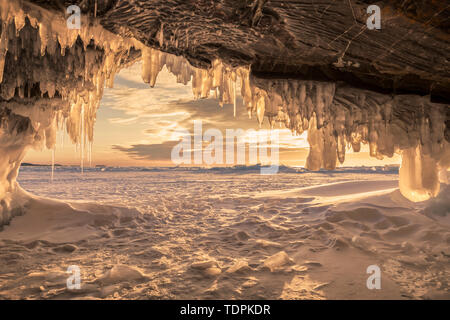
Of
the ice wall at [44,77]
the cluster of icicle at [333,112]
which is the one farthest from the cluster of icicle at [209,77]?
the ice wall at [44,77]

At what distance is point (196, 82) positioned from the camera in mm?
4566

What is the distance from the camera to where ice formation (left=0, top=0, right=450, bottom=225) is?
3.98 m

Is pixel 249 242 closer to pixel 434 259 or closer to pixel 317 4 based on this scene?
pixel 434 259

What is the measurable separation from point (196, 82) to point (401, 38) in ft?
10.1

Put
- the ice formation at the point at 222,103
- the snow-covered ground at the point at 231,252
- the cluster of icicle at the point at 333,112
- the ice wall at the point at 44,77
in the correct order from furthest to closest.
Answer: the cluster of icicle at the point at 333,112 → the ice formation at the point at 222,103 → the snow-covered ground at the point at 231,252 → the ice wall at the point at 44,77

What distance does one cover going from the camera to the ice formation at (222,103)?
13.1 feet

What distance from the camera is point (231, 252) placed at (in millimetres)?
4570

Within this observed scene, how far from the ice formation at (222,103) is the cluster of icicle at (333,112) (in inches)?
0.6

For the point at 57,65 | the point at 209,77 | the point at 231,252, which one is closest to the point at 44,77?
the point at 57,65

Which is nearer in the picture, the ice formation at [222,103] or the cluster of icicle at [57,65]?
the cluster of icicle at [57,65]

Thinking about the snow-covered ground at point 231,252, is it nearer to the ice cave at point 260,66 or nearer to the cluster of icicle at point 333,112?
the ice cave at point 260,66

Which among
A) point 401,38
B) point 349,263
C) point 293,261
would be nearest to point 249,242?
point 293,261

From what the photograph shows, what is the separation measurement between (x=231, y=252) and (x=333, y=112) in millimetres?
3236
